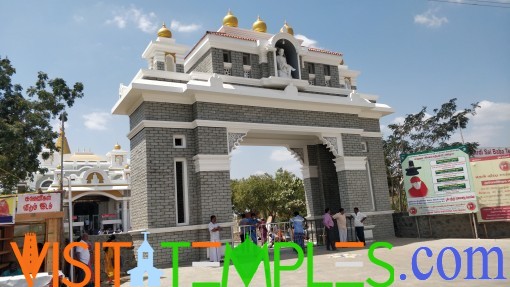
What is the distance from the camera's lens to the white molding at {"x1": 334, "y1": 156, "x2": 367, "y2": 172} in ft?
44.1

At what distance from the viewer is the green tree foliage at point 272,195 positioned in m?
33.0

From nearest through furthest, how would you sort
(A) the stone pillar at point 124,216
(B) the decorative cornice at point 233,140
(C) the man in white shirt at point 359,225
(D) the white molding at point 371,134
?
1. (B) the decorative cornice at point 233,140
2. (C) the man in white shirt at point 359,225
3. (D) the white molding at point 371,134
4. (A) the stone pillar at point 124,216

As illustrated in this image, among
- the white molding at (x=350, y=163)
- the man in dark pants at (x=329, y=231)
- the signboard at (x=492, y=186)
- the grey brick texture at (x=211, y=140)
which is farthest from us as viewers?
the white molding at (x=350, y=163)

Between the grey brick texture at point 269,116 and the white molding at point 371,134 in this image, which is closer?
the grey brick texture at point 269,116

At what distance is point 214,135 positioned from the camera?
11.3 meters

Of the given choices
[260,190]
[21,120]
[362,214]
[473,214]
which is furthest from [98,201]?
[473,214]

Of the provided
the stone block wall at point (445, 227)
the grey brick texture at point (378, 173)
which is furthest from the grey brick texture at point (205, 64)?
the stone block wall at point (445, 227)

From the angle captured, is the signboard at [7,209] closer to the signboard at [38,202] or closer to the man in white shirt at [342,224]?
the signboard at [38,202]

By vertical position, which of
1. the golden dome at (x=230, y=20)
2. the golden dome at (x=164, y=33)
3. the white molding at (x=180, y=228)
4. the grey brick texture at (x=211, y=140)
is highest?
the golden dome at (x=230, y=20)

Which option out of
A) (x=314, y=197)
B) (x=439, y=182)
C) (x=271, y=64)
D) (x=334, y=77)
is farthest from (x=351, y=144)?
(x=271, y=64)

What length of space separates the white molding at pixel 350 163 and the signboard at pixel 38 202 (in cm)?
874

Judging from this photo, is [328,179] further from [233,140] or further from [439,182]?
Answer: [233,140]

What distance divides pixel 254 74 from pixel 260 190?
22.3 meters

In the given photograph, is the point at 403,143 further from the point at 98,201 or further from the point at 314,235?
the point at 98,201
